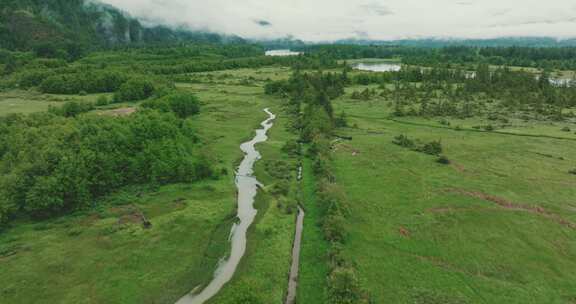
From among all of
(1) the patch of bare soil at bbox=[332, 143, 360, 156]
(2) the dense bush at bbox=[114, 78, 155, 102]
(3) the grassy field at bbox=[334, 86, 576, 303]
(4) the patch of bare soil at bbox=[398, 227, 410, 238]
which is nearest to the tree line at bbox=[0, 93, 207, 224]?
(1) the patch of bare soil at bbox=[332, 143, 360, 156]

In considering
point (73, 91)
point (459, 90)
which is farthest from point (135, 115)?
point (459, 90)

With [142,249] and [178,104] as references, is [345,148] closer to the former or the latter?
[142,249]

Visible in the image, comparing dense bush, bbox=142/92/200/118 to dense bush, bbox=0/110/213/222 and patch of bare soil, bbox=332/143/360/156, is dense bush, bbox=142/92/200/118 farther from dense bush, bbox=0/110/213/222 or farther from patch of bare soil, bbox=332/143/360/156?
patch of bare soil, bbox=332/143/360/156

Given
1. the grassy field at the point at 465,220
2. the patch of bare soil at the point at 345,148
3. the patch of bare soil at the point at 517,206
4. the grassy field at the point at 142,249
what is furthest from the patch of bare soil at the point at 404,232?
the patch of bare soil at the point at 345,148

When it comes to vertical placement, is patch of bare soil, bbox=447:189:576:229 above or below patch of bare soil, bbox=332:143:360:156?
below

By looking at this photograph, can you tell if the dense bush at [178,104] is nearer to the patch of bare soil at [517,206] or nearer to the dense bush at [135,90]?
the dense bush at [135,90]
